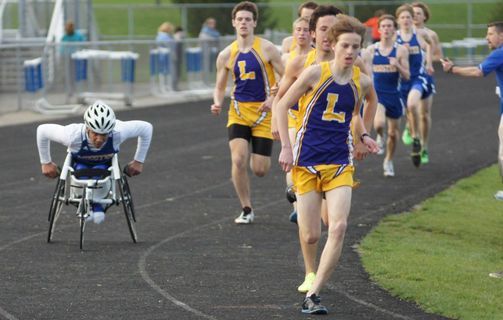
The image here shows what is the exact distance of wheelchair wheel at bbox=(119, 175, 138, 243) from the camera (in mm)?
12500

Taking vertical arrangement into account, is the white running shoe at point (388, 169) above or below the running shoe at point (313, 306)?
below

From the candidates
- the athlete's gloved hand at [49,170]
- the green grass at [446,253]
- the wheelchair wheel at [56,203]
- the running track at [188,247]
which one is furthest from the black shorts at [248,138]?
the athlete's gloved hand at [49,170]

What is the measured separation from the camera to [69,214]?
14727 millimetres

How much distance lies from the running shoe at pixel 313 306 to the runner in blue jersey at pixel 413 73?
9.96m

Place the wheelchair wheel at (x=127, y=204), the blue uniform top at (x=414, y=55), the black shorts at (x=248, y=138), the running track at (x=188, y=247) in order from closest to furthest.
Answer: the running track at (x=188, y=247)
the wheelchair wheel at (x=127, y=204)
the black shorts at (x=248, y=138)
the blue uniform top at (x=414, y=55)

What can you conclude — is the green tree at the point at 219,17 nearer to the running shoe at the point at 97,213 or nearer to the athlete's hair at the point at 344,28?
the running shoe at the point at 97,213

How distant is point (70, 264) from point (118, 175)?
1.13 meters

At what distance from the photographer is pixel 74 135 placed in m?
12.2

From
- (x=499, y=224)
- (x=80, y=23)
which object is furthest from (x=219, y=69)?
(x=80, y=23)

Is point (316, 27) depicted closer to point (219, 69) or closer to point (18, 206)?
point (219, 69)

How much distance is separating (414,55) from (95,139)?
27.2 ft

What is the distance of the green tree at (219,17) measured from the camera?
45188mm

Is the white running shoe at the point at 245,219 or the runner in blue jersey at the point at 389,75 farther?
the runner in blue jersey at the point at 389,75

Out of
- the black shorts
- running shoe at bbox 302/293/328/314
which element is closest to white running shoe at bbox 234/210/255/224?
the black shorts
